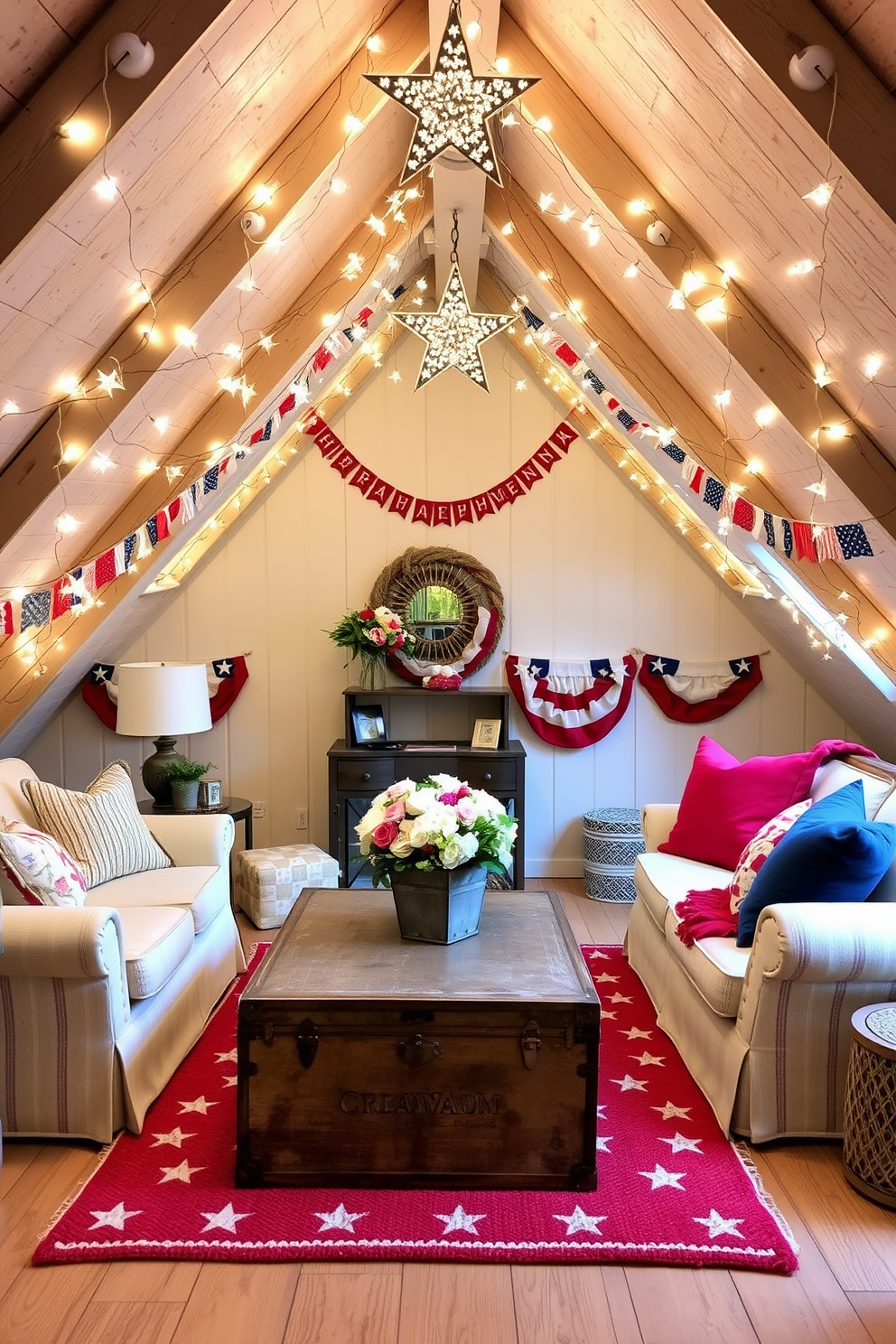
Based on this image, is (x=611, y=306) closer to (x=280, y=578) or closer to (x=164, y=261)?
(x=164, y=261)

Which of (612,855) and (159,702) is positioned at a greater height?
(159,702)

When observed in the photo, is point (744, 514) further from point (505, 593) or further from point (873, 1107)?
point (505, 593)

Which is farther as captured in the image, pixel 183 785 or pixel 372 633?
pixel 372 633

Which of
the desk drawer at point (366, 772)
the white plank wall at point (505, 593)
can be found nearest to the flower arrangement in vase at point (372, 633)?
the white plank wall at point (505, 593)

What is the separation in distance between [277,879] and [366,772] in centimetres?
60

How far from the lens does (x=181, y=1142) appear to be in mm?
2834

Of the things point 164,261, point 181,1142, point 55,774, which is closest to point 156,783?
point 55,774

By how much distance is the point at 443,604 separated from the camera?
529cm

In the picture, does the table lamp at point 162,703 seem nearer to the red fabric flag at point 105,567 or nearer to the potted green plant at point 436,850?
the red fabric flag at point 105,567

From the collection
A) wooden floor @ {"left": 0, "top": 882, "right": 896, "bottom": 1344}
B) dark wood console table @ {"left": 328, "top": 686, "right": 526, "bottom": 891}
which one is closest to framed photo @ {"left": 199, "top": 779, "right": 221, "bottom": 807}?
dark wood console table @ {"left": 328, "top": 686, "right": 526, "bottom": 891}

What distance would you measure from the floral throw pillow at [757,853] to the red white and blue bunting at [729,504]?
2.64ft

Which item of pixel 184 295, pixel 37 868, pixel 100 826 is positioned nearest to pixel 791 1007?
pixel 37 868

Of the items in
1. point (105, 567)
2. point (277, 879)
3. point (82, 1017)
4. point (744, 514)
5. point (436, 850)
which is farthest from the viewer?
point (277, 879)

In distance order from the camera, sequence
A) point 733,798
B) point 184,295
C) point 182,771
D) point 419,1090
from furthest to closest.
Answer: point 182,771 < point 733,798 < point 184,295 < point 419,1090
